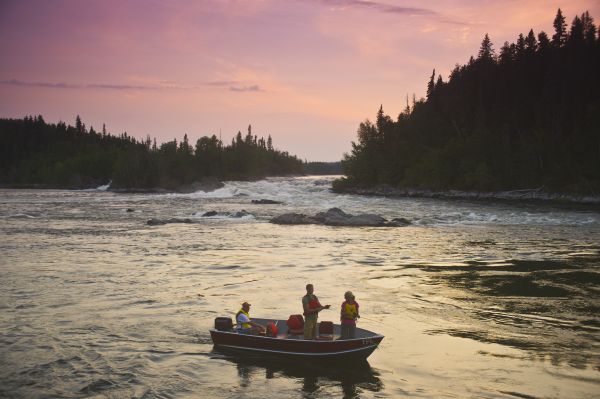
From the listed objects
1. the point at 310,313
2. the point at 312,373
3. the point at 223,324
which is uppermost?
the point at 310,313

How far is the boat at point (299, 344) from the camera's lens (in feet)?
47.1

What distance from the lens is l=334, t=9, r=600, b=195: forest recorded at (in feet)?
280

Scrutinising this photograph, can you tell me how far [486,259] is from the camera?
103 ft

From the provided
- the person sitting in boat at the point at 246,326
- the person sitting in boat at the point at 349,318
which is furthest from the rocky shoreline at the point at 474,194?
the person sitting in boat at the point at 246,326

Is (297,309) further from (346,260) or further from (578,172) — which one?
(578,172)

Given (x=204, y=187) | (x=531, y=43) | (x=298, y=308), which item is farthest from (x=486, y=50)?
(x=298, y=308)

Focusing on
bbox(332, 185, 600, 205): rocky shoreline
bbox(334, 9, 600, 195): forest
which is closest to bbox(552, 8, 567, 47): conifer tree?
bbox(334, 9, 600, 195): forest

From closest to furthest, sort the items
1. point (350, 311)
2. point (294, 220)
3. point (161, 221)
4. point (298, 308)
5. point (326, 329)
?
point (350, 311) < point (326, 329) < point (298, 308) < point (161, 221) < point (294, 220)

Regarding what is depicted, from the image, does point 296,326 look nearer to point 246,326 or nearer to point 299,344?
point 299,344

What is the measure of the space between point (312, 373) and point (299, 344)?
0.88m

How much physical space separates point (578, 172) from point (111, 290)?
76.6m

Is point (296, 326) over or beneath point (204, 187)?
beneath

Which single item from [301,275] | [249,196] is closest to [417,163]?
[249,196]

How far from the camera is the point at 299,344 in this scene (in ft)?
48.2
